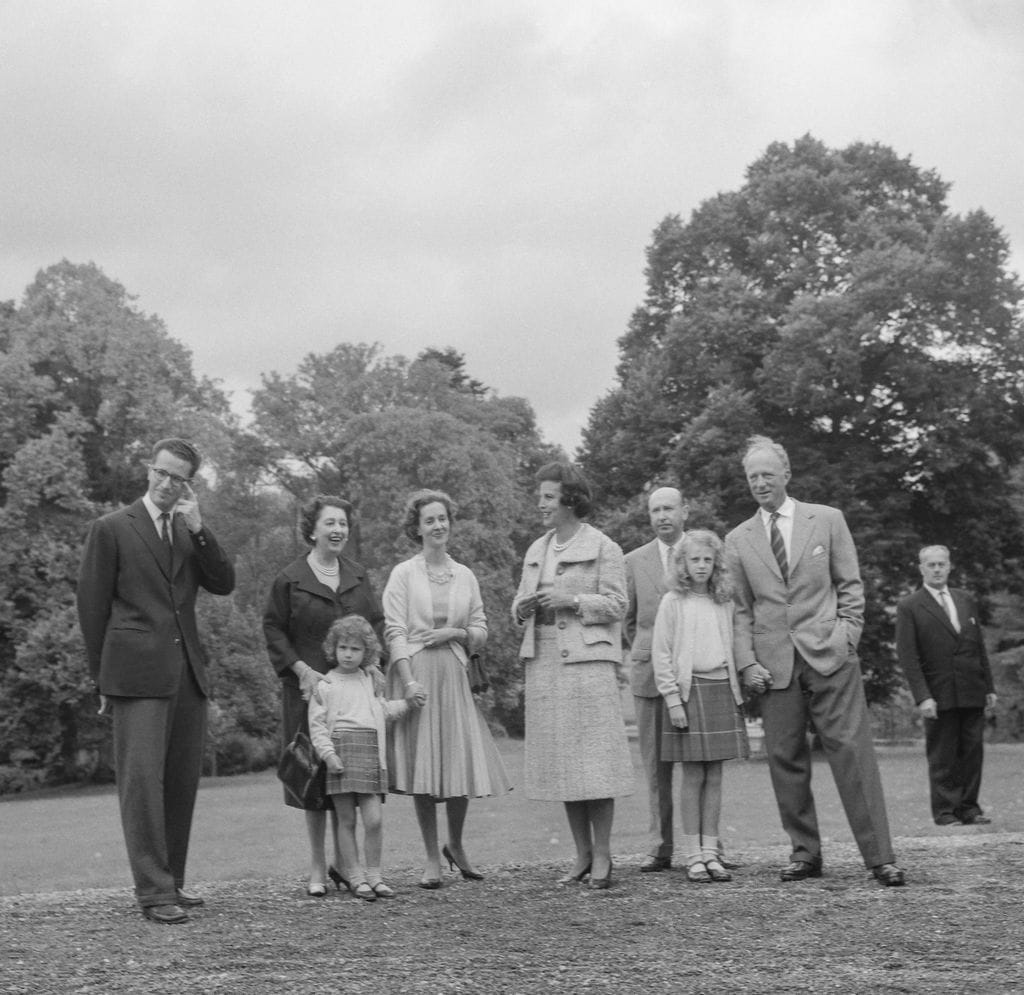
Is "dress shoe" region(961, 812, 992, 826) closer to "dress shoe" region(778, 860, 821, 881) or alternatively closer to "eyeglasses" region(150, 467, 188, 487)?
"dress shoe" region(778, 860, 821, 881)

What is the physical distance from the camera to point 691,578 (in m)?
8.02

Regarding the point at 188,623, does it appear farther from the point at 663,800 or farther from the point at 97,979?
the point at 663,800

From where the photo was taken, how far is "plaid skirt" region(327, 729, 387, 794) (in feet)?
25.0

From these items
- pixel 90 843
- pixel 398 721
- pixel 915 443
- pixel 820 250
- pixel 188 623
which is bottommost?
pixel 90 843

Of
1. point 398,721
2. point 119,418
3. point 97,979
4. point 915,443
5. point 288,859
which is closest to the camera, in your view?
point 97,979

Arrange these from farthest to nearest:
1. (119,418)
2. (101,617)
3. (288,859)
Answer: (119,418), (288,859), (101,617)

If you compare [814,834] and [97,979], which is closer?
[97,979]

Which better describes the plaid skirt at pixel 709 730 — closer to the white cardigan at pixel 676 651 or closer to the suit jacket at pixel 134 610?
the white cardigan at pixel 676 651

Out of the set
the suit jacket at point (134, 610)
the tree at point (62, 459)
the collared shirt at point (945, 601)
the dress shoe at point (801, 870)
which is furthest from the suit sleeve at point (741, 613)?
the tree at point (62, 459)

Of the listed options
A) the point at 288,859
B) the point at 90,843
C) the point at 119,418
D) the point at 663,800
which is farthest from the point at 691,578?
the point at 119,418

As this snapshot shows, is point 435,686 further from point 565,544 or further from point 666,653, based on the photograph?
point 666,653

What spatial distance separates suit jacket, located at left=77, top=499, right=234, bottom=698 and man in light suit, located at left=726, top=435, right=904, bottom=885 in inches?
120

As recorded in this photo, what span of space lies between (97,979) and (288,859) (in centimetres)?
941

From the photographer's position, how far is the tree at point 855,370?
30797mm
